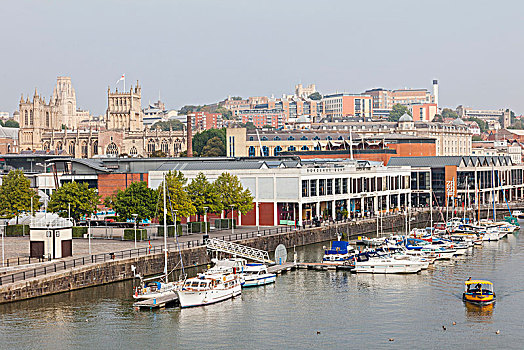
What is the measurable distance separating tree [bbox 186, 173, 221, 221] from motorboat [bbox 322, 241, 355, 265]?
14.2 m

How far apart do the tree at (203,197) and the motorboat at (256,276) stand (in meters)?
20.1

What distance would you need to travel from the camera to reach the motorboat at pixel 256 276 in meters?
58.4

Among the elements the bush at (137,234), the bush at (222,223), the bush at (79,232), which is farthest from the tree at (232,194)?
the bush at (79,232)

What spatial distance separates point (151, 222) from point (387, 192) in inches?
1378

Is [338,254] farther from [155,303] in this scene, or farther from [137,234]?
[155,303]

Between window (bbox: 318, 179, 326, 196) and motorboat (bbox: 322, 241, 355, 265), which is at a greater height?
window (bbox: 318, 179, 326, 196)

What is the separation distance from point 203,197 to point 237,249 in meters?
14.9

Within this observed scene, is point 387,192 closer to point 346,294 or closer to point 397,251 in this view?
point 397,251

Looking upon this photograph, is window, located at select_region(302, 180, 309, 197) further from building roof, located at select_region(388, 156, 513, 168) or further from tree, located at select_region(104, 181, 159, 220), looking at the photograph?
building roof, located at select_region(388, 156, 513, 168)

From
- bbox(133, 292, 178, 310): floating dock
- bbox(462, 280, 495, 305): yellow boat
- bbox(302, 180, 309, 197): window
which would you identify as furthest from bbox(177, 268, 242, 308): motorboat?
bbox(302, 180, 309, 197): window

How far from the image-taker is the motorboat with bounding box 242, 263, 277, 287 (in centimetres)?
5844

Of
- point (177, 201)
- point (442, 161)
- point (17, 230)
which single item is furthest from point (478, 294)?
point (442, 161)

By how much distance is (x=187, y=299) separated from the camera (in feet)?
167

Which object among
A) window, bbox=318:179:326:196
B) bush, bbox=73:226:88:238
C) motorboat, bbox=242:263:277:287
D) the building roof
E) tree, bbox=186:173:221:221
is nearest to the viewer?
motorboat, bbox=242:263:277:287
